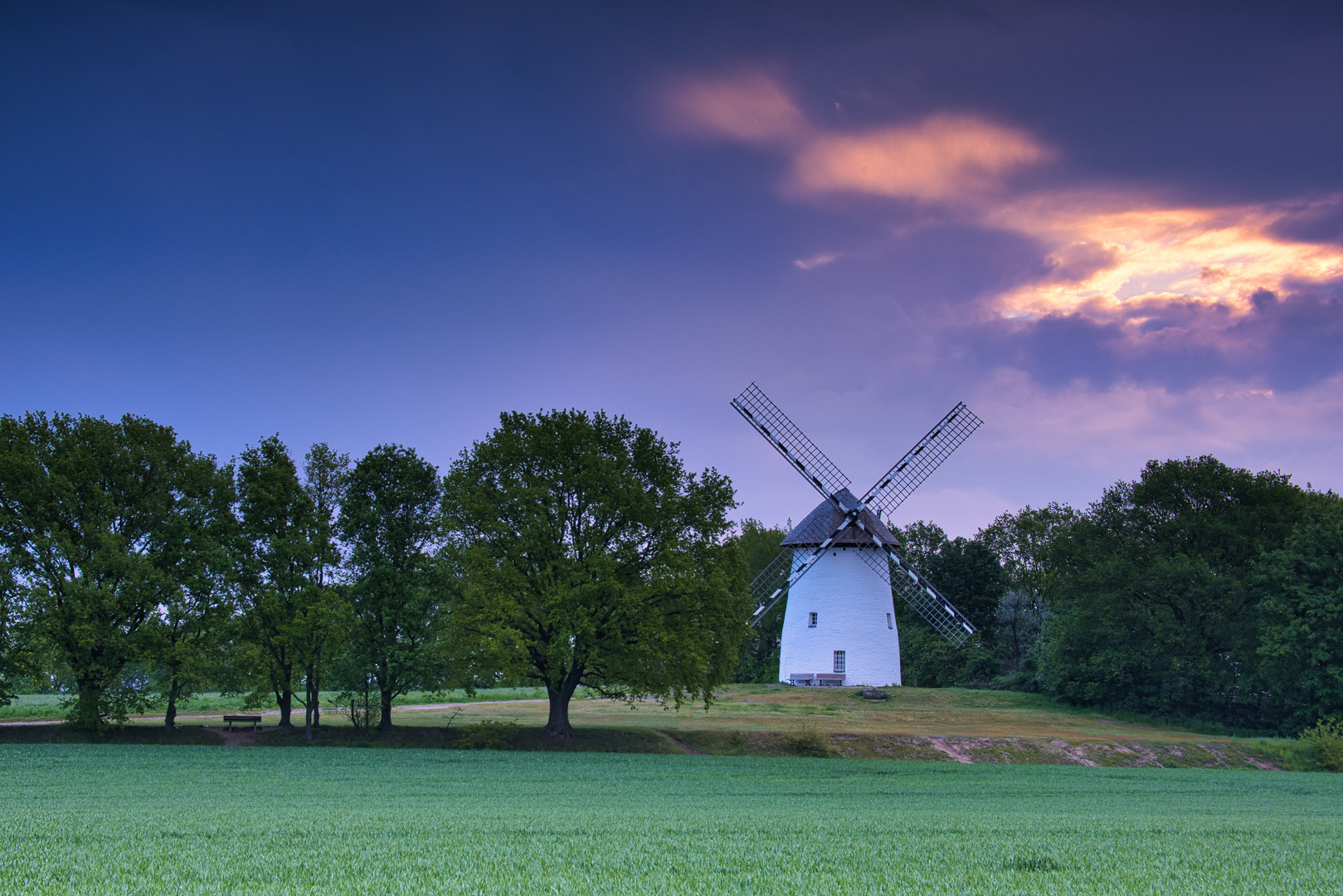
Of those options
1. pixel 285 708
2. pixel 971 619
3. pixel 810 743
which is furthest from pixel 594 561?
pixel 971 619

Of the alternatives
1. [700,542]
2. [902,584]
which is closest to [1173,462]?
[902,584]

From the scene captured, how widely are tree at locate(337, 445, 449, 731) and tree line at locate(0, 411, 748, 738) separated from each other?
93 millimetres

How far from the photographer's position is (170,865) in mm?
8312

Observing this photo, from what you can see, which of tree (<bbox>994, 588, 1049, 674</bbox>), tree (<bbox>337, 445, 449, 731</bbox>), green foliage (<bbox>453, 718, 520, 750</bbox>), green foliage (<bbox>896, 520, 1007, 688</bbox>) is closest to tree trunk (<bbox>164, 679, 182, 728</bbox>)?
tree (<bbox>337, 445, 449, 731</bbox>)

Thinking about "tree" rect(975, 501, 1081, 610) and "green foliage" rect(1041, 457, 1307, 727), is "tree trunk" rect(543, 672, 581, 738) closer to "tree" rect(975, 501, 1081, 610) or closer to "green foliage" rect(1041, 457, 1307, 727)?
"green foliage" rect(1041, 457, 1307, 727)

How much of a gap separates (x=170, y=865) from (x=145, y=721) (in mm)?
34788

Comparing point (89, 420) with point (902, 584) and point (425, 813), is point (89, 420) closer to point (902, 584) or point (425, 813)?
point (425, 813)

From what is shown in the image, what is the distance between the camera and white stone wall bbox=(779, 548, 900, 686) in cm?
5456

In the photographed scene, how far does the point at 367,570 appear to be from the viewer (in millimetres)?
34094

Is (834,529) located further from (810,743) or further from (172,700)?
(172,700)

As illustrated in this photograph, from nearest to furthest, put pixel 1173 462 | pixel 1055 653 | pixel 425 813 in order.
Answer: pixel 425 813
pixel 1173 462
pixel 1055 653

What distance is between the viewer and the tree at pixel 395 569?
1292 inches

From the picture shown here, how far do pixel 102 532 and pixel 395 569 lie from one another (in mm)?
10400

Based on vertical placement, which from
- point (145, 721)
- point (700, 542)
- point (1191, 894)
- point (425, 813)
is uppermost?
point (700, 542)
